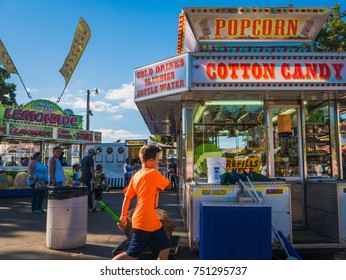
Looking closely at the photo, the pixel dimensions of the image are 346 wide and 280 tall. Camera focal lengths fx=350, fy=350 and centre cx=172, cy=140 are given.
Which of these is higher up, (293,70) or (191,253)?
(293,70)

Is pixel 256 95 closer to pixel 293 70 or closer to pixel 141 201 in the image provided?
pixel 293 70

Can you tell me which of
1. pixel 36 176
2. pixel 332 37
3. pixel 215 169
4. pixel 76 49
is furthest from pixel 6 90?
pixel 215 169

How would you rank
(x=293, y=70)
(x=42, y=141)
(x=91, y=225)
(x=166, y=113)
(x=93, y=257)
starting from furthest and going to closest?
(x=42, y=141)
(x=166, y=113)
(x=91, y=225)
(x=293, y=70)
(x=93, y=257)

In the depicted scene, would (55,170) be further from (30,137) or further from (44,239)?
(30,137)

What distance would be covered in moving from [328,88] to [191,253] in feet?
11.5

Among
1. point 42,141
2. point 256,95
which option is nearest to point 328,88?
point 256,95

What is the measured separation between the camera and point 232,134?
23.1 ft

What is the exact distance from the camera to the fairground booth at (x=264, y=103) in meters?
5.75

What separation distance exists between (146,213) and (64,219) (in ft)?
7.86

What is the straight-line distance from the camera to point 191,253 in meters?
5.54

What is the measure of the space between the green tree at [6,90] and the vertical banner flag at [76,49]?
9.35m

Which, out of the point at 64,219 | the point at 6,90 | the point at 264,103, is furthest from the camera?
the point at 6,90

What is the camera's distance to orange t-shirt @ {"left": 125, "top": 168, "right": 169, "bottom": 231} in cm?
387

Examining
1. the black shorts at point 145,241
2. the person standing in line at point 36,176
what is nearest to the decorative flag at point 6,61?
the person standing in line at point 36,176
